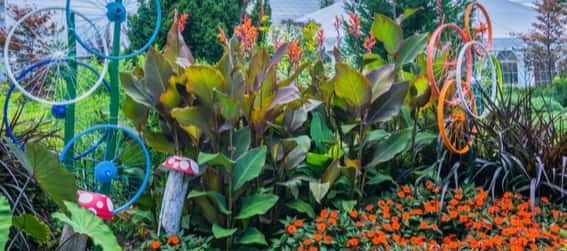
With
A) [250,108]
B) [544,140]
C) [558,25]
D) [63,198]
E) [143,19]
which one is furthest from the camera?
[558,25]

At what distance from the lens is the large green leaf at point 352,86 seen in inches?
127

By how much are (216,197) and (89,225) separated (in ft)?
2.33

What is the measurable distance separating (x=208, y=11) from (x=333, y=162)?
5.88 metres

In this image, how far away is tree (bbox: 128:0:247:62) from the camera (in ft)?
27.7

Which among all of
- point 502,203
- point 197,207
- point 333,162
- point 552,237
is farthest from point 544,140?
point 197,207

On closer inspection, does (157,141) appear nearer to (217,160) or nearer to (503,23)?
(217,160)

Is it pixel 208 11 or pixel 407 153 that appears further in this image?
pixel 208 11

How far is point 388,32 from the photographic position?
3771 mm

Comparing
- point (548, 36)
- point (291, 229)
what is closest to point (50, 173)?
point (291, 229)

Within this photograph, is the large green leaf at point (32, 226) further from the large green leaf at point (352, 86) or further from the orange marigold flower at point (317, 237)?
the large green leaf at point (352, 86)

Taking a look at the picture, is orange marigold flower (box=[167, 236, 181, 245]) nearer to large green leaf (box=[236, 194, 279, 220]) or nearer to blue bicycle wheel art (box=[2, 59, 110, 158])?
large green leaf (box=[236, 194, 279, 220])

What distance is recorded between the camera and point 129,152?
332cm

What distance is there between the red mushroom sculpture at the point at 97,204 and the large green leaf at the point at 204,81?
0.71 metres

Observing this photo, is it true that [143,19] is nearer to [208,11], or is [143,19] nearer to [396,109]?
[208,11]
